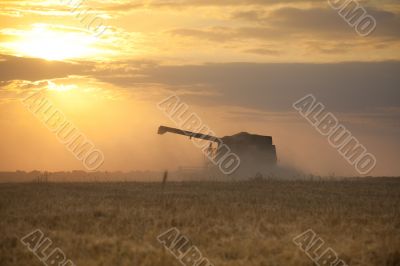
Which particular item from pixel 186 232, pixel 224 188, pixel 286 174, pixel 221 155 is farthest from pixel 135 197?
pixel 286 174

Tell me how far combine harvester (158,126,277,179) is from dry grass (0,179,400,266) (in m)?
19.5

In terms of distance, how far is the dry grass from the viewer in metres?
13.6

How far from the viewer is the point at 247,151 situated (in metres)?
48.1

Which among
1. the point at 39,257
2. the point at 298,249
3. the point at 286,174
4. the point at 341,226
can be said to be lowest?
the point at 39,257

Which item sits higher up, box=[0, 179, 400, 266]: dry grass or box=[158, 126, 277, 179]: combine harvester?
box=[158, 126, 277, 179]: combine harvester

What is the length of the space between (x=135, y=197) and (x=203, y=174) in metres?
24.6

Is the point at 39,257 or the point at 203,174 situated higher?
the point at 203,174

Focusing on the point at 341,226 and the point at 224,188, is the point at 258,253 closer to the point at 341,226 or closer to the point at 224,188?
the point at 341,226

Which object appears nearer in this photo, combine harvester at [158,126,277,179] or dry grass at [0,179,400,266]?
dry grass at [0,179,400,266]

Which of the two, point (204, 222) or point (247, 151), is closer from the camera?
point (204, 222)

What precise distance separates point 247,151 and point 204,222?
102 feet

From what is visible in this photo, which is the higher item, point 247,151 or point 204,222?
point 247,151

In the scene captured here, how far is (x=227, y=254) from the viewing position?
1366 centimetres

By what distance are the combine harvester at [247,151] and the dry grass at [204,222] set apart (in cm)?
1951
